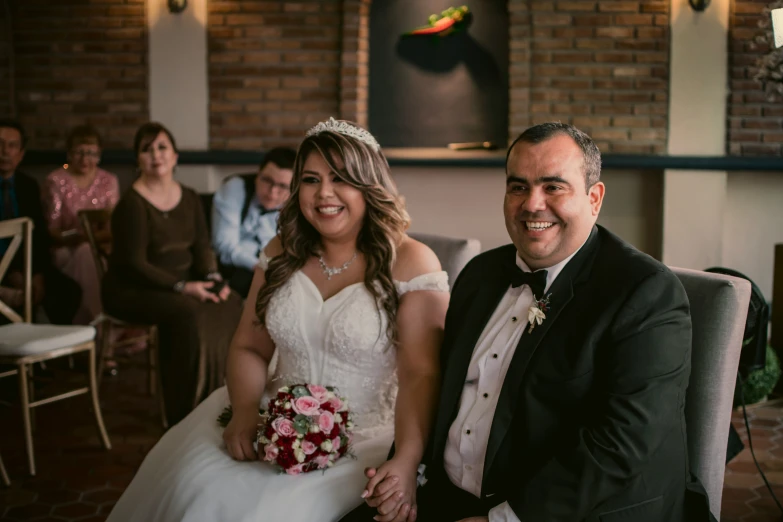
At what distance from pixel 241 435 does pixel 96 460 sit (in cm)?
205

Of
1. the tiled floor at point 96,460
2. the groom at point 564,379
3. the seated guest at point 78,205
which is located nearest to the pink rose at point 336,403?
the groom at point 564,379

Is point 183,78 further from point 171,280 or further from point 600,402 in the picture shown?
point 600,402

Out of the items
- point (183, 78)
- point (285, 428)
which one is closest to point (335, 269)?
point (285, 428)

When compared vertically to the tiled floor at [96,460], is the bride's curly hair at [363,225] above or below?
above

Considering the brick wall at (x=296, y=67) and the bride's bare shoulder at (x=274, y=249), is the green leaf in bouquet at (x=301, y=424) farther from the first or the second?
the brick wall at (x=296, y=67)

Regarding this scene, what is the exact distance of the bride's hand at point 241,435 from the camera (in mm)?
2072

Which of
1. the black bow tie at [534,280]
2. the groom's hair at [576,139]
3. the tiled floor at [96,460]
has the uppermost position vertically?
the groom's hair at [576,139]

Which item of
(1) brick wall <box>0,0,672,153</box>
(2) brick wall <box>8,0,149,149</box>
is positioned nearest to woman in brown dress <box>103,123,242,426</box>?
(1) brick wall <box>0,0,672,153</box>

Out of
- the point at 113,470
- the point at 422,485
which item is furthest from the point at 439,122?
the point at 422,485

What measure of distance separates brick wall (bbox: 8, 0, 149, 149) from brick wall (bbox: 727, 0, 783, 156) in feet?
15.8

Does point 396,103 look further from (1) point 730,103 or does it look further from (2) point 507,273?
(2) point 507,273

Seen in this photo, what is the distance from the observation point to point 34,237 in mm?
5227

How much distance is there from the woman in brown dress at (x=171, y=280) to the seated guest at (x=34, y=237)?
106cm

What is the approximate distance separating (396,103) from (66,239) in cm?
288
